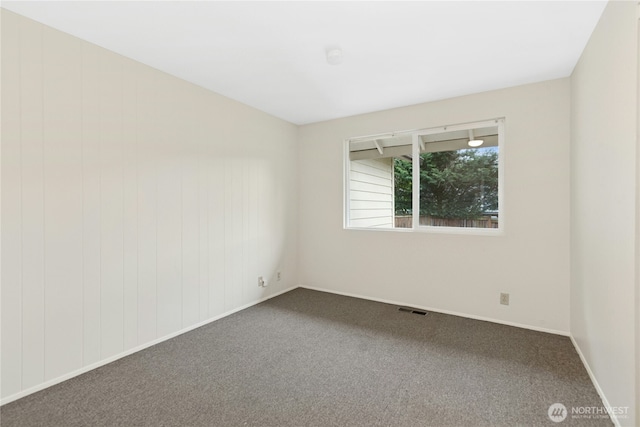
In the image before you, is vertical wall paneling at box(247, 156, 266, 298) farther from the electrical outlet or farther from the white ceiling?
the electrical outlet

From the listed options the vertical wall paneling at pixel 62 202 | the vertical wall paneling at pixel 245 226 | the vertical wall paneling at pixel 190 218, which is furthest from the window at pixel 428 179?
the vertical wall paneling at pixel 62 202

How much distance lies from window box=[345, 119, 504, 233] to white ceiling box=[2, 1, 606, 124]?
1.84 ft

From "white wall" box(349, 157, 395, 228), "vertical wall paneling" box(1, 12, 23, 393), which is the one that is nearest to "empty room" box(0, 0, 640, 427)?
"vertical wall paneling" box(1, 12, 23, 393)

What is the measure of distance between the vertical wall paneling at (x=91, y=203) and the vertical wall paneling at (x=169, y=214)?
1.57 ft

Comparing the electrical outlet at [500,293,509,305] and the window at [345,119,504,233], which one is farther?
the window at [345,119,504,233]

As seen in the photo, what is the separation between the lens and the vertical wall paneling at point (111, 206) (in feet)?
7.47

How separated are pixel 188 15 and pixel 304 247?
313cm

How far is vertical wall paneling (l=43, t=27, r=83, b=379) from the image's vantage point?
2.00 m

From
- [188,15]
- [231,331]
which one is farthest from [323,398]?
[188,15]

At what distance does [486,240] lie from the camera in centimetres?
314

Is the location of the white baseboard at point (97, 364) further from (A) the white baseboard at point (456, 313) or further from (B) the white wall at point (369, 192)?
(B) the white wall at point (369, 192)

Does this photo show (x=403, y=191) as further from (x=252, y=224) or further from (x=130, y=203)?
(x=130, y=203)

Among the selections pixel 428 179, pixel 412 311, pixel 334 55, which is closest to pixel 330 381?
pixel 412 311

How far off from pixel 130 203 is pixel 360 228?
2595 mm
